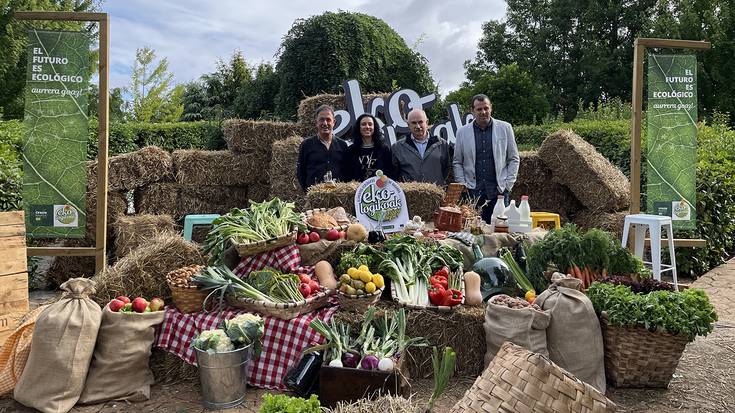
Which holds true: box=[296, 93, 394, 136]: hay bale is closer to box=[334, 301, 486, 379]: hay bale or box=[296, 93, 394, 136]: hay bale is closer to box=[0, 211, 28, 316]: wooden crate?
box=[0, 211, 28, 316]: wooden crate

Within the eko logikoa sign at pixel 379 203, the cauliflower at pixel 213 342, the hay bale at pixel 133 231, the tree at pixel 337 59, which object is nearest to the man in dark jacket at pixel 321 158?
the eko logikoa sign at pixel 379 203

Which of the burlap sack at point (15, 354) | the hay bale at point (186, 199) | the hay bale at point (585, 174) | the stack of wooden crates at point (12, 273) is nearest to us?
the burlap sack at point (15, 354)

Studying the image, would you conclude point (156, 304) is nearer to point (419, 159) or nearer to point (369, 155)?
point (369, 155)

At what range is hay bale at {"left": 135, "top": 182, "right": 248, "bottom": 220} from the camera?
8.86 meters

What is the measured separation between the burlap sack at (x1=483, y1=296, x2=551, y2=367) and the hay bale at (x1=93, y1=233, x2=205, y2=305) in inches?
96.1

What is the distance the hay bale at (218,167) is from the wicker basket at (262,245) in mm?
5094

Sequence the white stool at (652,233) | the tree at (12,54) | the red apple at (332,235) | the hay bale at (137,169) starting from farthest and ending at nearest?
1. the tree at (12,54)
2. the hay bale at (137,169)
3. the white stool at (652,233)
4. the red apple at (332,235)

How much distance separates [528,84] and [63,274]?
1914cm

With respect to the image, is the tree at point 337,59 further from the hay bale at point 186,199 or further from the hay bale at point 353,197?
the hay bale at point 353,197

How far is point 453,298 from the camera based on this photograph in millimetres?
4297

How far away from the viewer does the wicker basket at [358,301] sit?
407 centimetres

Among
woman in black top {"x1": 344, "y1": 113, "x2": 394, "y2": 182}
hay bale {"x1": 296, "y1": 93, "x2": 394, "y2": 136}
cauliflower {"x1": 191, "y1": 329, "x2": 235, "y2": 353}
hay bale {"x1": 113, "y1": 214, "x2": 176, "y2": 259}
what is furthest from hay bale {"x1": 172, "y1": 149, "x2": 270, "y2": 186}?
cauliflower {"x1": 191, "y1": 329, "x2": 235, "y2": 353}

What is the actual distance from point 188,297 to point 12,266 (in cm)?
164

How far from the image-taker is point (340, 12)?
16.9m
